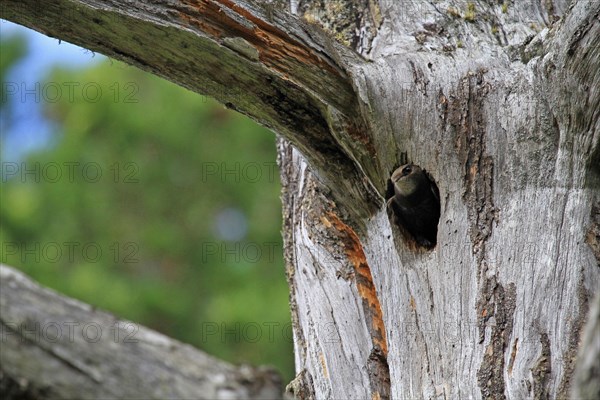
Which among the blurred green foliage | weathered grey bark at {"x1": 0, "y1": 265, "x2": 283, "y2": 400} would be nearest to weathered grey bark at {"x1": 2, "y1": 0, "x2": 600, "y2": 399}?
weathered grey bark at {"x1": 0, "y1": 265, "x2": 283, "y2": 400}

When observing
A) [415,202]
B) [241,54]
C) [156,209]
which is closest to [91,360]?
[241,54]

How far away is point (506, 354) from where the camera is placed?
85.4 inches

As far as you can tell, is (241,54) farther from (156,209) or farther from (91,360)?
(156,209)

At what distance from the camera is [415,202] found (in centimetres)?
255

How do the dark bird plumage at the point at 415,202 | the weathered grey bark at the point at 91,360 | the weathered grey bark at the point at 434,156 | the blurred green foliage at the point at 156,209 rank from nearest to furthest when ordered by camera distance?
1. the weathered grey bark at the point at 91,360
2. the weathered grey bark at the point at 434,156
3. the dark bird plumage at the point at 415,202
4. the blurred green foliage at the point at 156,209

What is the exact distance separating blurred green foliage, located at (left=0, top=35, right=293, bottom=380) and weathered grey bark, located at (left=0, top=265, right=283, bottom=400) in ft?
23.1

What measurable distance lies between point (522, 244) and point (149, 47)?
1.15 meters

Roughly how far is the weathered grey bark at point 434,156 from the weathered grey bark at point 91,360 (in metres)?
0.95

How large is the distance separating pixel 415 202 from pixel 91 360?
4.43ft

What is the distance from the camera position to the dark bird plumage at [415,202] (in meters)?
2.52

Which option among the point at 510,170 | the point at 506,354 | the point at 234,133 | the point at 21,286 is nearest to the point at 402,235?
the point at 510,170

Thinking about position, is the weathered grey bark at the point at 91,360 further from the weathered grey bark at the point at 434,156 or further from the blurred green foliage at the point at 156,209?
the blurred green foliage at the point at 156,209

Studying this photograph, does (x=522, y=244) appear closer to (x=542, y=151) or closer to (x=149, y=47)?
(x=542, y=151)

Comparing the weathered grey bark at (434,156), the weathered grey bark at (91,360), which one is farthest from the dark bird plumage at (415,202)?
the weathered grey bark at (91,360)
